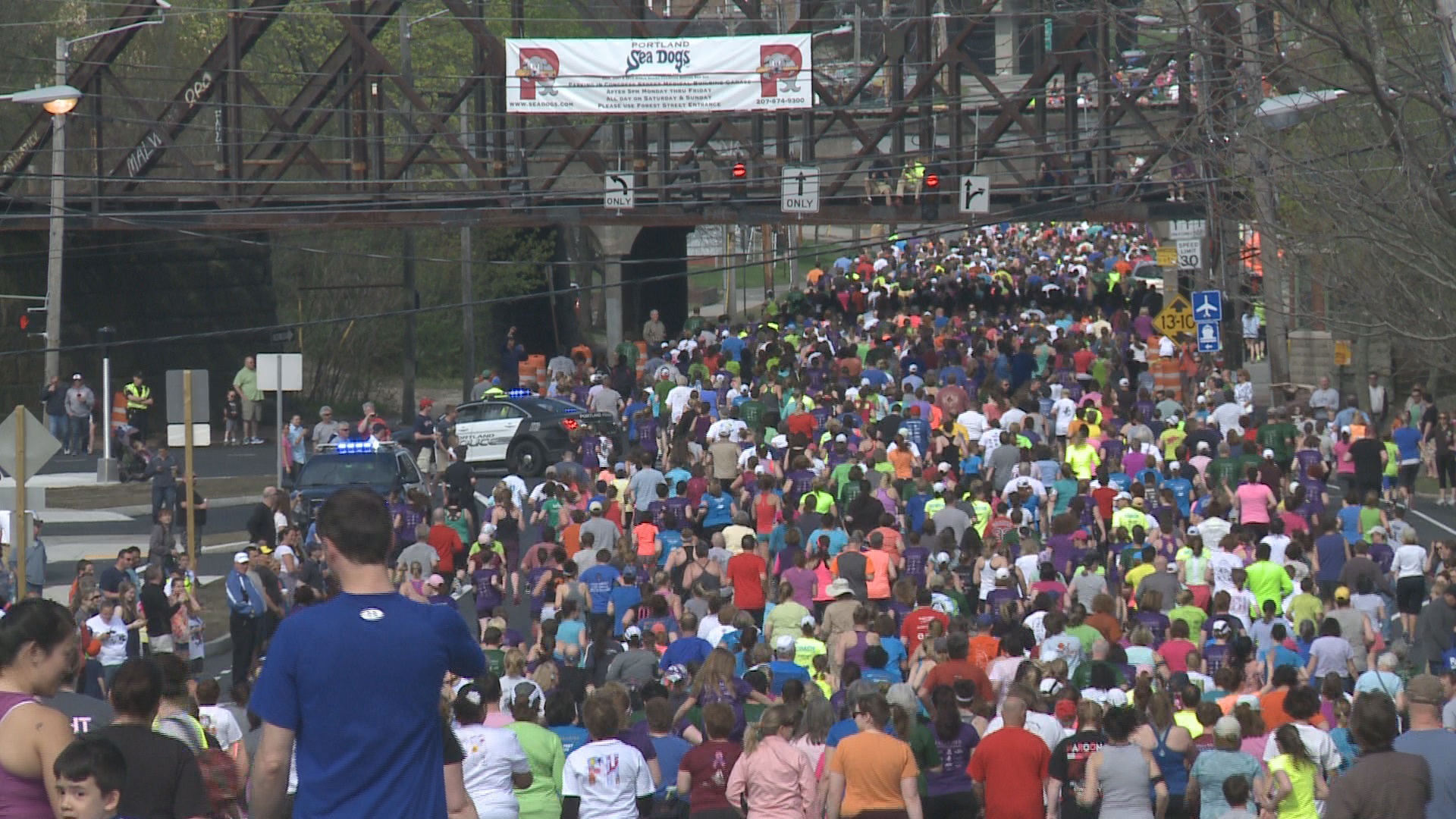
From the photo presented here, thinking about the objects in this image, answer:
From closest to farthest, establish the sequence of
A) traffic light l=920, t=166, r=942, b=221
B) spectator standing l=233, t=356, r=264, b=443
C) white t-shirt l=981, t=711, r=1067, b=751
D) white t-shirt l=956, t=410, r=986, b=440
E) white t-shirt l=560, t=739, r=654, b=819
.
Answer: white t-shirt l=560, t=739, r=654, b=819 < white t-shirt l=981, t=711, r=1067, b=751 < white t-shirt l=956, t=410, r=986, b=440 < traffic light l=920, t=166, r=942, b=221 < spectator standing l=233, t=356, r=264, b=443

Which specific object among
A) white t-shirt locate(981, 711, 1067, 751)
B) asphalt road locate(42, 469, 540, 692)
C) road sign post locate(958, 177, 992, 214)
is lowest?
asphalt road locate(42, 469, 540, 692)

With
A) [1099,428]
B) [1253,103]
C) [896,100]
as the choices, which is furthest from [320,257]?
[1253,103]

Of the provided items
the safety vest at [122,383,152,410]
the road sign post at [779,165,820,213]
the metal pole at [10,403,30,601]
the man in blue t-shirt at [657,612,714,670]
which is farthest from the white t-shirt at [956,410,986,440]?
the safety vest at [122,383,152,410]

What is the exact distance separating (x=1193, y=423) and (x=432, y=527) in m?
9.54

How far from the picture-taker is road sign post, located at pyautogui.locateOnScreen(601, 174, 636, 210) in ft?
121

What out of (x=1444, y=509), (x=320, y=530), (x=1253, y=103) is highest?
(x=1253, y=103)

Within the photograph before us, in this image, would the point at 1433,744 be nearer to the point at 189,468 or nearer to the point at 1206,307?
the point at 189,468

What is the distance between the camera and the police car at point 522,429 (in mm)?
33375

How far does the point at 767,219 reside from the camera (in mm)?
40250

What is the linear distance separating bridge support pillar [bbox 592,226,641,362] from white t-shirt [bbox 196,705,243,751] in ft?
117

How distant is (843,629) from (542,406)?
1867 centimetres

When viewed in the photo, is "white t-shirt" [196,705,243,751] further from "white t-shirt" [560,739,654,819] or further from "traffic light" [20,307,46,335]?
"traffic light" [20,307,46,335]

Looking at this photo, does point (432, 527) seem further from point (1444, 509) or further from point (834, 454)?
point (1444, 509)

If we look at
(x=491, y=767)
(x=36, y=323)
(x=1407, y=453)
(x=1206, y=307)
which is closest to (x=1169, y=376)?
(x=1206, y=307)
